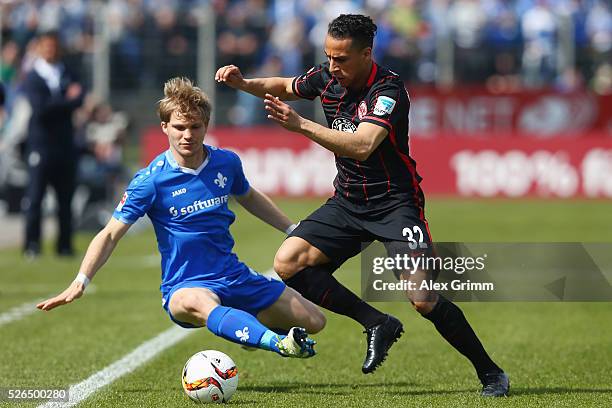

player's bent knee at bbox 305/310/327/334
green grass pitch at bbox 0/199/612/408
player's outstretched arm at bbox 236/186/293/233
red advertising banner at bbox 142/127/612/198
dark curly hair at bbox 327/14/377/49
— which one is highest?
dark curly hair at bbox 327/14/377/49

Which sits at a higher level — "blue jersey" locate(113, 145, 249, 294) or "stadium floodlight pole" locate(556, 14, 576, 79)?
"blue jersey" locate(113, 145, 249, 294)

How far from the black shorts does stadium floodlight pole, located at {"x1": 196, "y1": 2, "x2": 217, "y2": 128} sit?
56.1 feet

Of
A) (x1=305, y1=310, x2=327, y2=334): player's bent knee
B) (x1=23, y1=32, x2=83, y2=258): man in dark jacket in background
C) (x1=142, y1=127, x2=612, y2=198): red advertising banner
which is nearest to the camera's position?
(x1=305, y1=310, x2=327, y2=334): player's bent knee

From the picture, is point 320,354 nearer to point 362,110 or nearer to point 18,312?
point 362,110

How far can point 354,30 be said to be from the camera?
6.54 m

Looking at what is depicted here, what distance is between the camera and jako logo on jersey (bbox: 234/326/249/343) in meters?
6.50

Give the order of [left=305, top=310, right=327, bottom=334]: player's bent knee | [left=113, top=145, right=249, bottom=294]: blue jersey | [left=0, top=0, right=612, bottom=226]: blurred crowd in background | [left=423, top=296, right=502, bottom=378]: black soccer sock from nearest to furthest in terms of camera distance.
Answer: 1. [left=423, top=296, right=502, bottom=378]: black soccer sock
2. [left=113, top=145, right=249, bottom=294]: blue jersey
3. [left=305, top=310, right=327, bottom=334]: player's bent knee
4. [left=0, top=0, right=612, bottom=226]: blurred crowd in background

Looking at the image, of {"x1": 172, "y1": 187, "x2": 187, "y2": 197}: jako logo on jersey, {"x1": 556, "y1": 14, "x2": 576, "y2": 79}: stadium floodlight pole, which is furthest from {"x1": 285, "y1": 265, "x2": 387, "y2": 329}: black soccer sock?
{"x1": 556, "y1": 14, "x2": 576, "y2": 79}: stadium floodlight pole

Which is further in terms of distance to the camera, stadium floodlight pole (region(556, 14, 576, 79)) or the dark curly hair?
stadium floodlight pole (region(556, 14, 576, 79))

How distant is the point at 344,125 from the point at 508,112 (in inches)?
702

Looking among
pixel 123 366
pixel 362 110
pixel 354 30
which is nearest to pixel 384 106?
pixel 362 110

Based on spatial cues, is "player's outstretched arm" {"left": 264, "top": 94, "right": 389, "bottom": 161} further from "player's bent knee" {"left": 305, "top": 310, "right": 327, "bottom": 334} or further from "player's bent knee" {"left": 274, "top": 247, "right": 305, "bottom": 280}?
"player's bent knee" {"left": 305, "top": 310, "right": 327, "bottom": 334}

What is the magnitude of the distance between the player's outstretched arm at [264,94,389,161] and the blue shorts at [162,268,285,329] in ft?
3.41

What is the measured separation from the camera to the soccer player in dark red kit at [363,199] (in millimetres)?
6551
